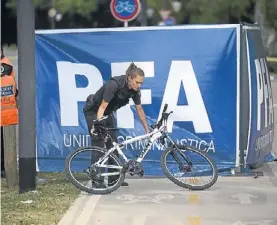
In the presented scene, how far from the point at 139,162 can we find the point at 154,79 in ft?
4.03

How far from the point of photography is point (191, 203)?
7.65 meters

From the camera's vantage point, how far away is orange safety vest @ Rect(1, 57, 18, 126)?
8.60 m

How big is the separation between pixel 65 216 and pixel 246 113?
9.83 ft

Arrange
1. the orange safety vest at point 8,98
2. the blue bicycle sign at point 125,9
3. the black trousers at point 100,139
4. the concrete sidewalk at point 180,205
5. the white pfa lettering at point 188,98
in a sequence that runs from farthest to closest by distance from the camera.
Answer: the blue bicycle sign at point 125,9
the white pfa lettering at point 188,98
the orange safety vest at point 8,98
the black trousers at point 100,139
the concrete sidewalk at point 180,205

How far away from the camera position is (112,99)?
26.7 feet

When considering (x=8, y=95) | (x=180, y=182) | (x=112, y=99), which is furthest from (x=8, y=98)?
(x=180, y=182)

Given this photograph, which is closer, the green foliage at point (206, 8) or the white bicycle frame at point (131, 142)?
the white bicycle frame at point (131, 142)

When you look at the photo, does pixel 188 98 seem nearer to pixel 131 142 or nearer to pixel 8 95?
pixel 131 142

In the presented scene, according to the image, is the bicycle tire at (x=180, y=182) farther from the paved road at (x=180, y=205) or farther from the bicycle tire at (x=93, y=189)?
the bicycle tire at (x=93, y=189)

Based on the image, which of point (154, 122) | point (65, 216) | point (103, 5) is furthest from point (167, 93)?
point (103, 5)

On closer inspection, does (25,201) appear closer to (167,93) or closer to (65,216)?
(65,216)

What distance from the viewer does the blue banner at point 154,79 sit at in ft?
29.5

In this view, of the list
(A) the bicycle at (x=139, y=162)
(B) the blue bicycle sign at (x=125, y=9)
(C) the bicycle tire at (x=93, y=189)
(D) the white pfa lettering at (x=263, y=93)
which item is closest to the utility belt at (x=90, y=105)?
(A) the bicycle at (x=139, y=162)

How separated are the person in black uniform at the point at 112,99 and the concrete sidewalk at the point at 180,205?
46 centimetres
